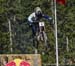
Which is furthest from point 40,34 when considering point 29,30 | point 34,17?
point 34,17

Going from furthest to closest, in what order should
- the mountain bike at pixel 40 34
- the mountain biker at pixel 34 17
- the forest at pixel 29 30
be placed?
the mountain biker at pixel 34 17 < the mountain bike at pixel 40 34 < the forest at pixel 29 30

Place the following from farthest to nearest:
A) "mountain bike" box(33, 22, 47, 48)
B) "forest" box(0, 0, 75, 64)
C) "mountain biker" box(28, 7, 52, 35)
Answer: "mountain biker" box(28, 7, 52, 35) → "mountain bike" box(33, 22, 47, 48) → "forest" box(0, 0, 75, 64)

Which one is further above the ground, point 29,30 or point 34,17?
point 34,17

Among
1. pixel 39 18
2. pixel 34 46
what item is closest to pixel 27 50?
pixel 34 46

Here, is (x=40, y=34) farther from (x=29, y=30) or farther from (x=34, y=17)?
(x=34, y=17)

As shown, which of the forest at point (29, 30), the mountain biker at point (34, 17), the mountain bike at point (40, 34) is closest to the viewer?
the forest at point (29, 30)

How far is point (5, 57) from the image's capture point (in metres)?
7.32

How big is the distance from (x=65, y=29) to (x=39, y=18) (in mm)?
594

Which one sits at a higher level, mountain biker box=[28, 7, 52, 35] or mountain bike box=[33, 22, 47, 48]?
mountain biker box=[28, 7, 52, 35]

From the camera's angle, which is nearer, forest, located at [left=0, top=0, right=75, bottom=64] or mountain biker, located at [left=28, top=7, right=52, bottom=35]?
forest, located at [left=0, top=0, right=75, bottom=64]

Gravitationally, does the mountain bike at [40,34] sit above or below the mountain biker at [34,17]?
below

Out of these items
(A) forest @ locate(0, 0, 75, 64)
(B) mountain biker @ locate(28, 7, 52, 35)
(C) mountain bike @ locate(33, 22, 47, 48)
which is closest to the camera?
(A) forest @ locate(0, 0, 75, 64)

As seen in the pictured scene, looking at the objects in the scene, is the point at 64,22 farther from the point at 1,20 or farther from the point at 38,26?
the point at 1,20

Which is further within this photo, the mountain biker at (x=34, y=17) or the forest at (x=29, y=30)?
the mountain biker at (x=34, y=17)
